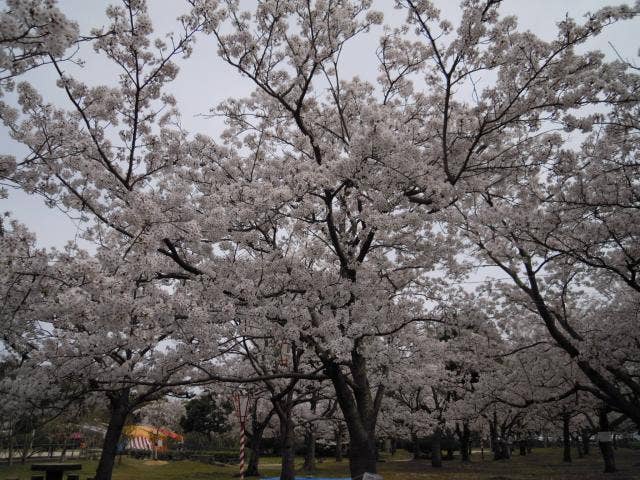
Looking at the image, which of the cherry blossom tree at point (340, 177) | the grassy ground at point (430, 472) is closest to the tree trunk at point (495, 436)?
the grassy ground at point (430, 472)

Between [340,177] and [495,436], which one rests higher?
[340,177]

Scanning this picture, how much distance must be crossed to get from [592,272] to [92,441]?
43.6 metres

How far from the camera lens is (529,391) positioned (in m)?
18.5

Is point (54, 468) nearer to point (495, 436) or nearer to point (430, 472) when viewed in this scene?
point (430, 472)

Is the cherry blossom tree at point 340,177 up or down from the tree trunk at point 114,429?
up

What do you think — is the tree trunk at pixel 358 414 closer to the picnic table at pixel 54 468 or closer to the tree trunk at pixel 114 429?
the tree trunk at pixel 114 429

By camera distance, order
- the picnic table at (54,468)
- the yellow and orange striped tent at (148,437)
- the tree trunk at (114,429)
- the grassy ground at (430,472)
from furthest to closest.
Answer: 1. the yellow and orange striped tent at (148,437)
2. the grassy ground at (430,472)
3. the picnic table at (54,468)
4. the tree trunk at (114,429)

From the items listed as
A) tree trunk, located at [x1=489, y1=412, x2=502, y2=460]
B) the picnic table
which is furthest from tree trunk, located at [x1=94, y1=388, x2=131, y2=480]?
tree trunk, located at [x1=489, y1=412, x2=502, y2=460]

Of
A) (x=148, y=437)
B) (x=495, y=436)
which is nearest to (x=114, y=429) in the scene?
(x=148, y=437)

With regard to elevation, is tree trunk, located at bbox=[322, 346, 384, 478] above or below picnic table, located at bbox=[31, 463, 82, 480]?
above

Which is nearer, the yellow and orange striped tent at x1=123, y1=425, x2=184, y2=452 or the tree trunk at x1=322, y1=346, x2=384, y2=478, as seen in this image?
the tree trunk at x1=322, y1=346, x2=384, y2=478

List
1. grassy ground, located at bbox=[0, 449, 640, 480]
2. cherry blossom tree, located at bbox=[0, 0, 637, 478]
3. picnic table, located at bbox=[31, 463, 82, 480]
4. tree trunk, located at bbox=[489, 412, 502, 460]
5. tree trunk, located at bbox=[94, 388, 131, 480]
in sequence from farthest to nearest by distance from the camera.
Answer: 1. tree trunk, located at bbox=[489, 412, 502, 460]
2. grassy ground, located at bbox=[0, 449, 640, 480]
3. picnic table, located at bbox=[31, 463, 82, 480]
4. tree trunk, located at bbox=[94, 388, 131, 480]
5. cherry blossom tree, located at bbox=[0, 0, 637, 478]

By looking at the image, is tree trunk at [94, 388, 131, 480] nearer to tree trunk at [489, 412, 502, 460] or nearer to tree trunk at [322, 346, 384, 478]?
tree trunk at [322, 346, 384, 478]

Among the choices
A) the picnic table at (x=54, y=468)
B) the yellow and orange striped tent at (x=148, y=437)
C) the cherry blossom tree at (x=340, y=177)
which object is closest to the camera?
the cherry blossom tree at (x=340, y=177)
